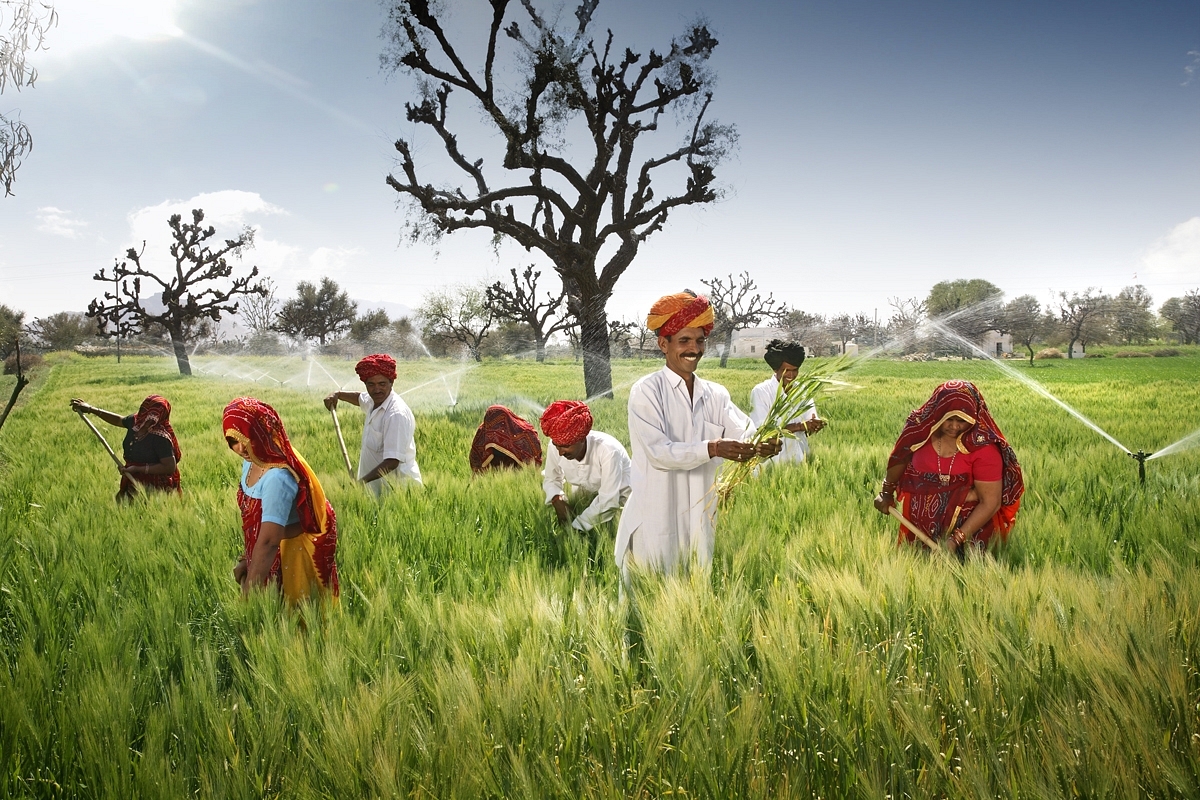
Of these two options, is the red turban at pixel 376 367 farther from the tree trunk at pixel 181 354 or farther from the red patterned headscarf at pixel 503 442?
the tree trunk at pixel 181 354

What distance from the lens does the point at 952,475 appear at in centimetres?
345

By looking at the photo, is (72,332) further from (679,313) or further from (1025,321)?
(1025,321)

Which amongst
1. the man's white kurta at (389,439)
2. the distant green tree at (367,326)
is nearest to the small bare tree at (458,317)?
the distant green tree at (367,326)

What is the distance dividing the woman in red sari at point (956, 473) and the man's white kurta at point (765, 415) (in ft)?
5.58

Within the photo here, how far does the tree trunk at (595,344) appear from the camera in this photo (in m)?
14.6

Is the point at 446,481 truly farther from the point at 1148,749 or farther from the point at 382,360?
the point at 1148,749

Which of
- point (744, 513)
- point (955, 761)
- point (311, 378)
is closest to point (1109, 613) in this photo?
point (955, 761)

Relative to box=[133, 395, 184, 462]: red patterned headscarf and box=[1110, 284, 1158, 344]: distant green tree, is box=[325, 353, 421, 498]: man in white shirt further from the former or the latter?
box=[1110, 284, 1158, 344]: distant green tree

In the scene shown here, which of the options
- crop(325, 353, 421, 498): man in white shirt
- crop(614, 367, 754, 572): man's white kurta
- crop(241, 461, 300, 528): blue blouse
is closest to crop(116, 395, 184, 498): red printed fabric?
crop(325, 353, 421, 498): man in white shirt

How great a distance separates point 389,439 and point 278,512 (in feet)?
9.62

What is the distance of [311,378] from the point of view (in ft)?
86.8

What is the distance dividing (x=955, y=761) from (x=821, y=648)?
1.39ft

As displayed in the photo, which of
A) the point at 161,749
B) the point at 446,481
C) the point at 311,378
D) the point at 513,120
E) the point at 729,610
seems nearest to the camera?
the point at 161,749

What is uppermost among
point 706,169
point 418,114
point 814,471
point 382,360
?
point 418,114
